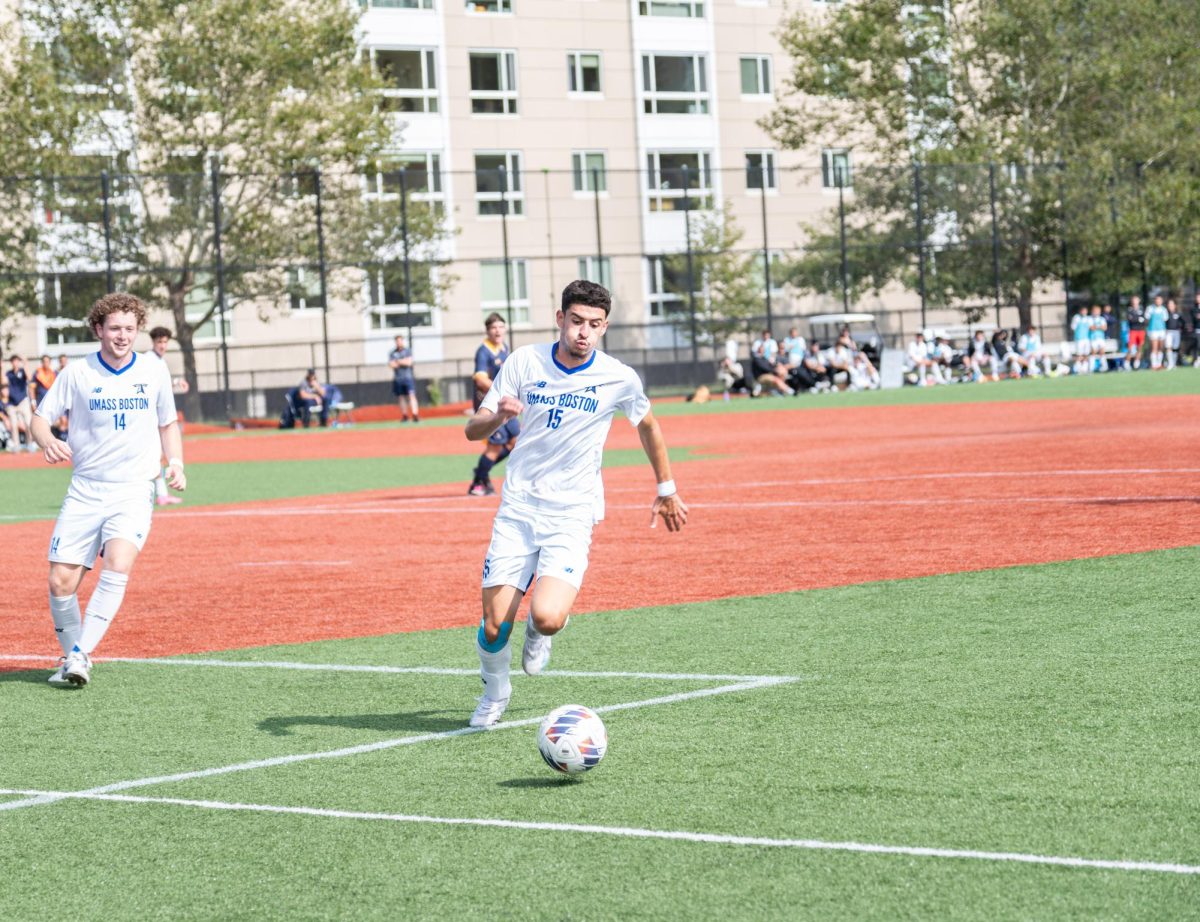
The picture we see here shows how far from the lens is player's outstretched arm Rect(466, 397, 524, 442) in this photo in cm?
798

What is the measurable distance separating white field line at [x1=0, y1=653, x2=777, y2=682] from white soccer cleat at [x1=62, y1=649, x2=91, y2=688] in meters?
0.75

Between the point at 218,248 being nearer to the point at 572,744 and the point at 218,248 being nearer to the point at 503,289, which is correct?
the point at 503,289

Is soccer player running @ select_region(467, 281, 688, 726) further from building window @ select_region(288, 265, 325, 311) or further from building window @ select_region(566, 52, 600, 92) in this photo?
building window @ select_region(566, 52, 600, 92)

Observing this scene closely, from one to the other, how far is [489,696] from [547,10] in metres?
59.6

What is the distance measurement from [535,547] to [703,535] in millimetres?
8018

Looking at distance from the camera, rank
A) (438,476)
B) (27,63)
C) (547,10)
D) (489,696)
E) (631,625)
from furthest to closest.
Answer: (547,10)
(27,63)
(438,476)
(631,625)
(489,696)

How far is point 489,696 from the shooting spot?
841cm

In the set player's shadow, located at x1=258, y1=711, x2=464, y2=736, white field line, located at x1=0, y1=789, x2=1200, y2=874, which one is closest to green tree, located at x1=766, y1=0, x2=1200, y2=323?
player's shadow, located at x1=258, y1=711, x2=464, y2=736

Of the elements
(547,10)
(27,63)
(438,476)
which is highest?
(547,10)

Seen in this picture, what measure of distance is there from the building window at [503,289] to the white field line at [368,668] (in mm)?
40580

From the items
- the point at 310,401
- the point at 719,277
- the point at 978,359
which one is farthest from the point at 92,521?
the point at 719,277

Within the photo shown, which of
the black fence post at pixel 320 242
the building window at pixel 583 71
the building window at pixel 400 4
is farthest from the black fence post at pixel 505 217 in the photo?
the building window at pixel 583 71

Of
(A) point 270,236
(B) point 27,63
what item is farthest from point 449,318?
(B) point 27,63

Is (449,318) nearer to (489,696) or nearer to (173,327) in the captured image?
(173,327)
